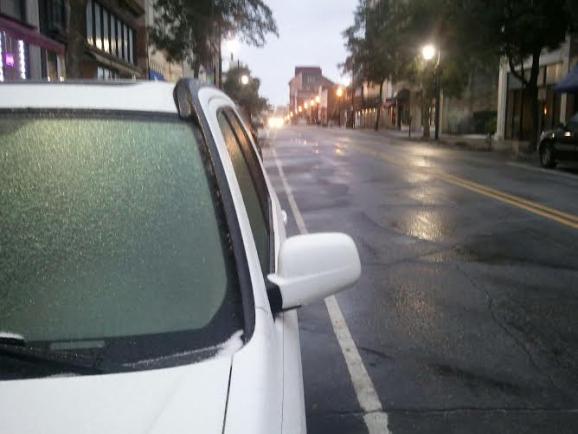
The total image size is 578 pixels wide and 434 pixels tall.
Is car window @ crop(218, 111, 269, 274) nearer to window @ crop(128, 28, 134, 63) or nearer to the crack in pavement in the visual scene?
the crack in pavement

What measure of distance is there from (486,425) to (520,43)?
86.9ft

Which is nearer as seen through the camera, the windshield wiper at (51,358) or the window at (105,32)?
the windshield wiper at (51,358)

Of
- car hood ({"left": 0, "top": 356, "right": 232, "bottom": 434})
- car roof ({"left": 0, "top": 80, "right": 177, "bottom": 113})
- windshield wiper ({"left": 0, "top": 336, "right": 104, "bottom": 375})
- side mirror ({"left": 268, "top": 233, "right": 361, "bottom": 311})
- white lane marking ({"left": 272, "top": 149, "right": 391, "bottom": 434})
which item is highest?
car roof ({"left": 0, "top": 80, "right": 177, "bottom": 113})

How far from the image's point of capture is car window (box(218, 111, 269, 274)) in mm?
2662

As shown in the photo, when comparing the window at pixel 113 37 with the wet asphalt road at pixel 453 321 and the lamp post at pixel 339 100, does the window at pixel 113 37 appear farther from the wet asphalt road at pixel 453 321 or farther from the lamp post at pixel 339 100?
→ the lamp post at pixel 339 100

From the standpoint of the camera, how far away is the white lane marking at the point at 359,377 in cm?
416

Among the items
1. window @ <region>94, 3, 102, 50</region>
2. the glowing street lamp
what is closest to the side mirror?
window @ <region>94, 3, 102, 50</region>

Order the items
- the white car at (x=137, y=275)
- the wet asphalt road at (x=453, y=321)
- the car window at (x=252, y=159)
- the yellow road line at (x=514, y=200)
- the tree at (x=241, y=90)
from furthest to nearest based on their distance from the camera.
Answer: the tree at (x=241, y=90) → the yellow road line at (x=514, y=200) → the wet asphalt road at (x=453, y=321) → the car window at (x=252, y=159) → the white car at (x=137, y=275)

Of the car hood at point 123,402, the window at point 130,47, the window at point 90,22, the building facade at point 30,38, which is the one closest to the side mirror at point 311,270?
the car hood at point 123,402

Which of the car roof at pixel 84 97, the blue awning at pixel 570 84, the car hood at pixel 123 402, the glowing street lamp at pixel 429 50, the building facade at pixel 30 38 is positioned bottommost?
the car hood at pixel 123 402

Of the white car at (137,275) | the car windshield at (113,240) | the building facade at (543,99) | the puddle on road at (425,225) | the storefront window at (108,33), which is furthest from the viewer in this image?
the building facade at (543,99)

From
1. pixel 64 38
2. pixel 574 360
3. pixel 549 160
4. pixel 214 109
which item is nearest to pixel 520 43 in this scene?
pixel 549 160

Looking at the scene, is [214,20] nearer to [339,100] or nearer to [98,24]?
[98,24]

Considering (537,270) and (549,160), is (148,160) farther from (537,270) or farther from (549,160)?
(549,160)
